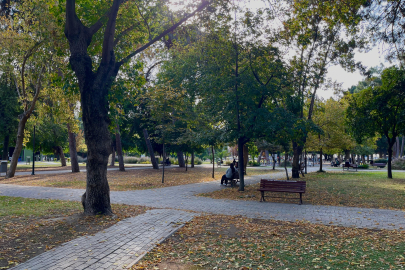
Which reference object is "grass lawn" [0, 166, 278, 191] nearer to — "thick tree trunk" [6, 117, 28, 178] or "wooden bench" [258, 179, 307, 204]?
"thick tree trunk" [6, 117, 28, 178]

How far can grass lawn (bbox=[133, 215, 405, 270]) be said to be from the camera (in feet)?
16.1

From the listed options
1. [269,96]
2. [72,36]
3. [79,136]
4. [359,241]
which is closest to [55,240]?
[72,36]

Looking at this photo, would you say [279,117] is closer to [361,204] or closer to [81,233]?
[361,204]

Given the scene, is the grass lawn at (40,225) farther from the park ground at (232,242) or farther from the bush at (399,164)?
the bush at (399,164)

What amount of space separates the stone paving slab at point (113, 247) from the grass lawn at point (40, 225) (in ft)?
1.05

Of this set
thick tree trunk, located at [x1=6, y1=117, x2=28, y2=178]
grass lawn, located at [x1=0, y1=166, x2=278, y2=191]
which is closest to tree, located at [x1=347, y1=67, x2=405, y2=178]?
grass lawn, located at [x1=0, y1=166, x2=278, y2=191]

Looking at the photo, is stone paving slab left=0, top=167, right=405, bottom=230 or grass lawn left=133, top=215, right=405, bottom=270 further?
stone paving slab left=0, top=167, right=405, bottom=230

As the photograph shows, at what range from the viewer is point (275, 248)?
5.69 m

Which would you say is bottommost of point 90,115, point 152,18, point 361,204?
point 361,204

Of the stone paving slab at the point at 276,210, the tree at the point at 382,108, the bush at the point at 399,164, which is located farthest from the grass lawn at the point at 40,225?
the bush at the point at 399,164

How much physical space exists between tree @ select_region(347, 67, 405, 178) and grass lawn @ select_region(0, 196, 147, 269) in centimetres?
1888

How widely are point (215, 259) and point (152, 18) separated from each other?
814cm

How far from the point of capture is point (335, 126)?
1064 inches

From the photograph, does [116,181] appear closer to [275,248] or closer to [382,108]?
[275,248]
